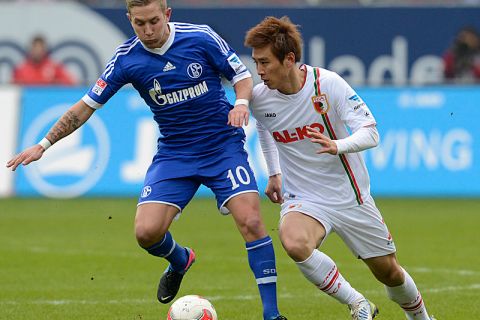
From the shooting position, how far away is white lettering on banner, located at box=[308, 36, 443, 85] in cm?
2230

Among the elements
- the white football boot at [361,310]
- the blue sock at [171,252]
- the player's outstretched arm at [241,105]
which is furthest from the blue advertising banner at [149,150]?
the white football boot at [361,310]

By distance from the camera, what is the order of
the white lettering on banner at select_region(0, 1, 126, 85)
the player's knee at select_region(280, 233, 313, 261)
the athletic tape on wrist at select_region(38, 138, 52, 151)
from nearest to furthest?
the player's knee at select_region(280, 233, 313, 261)
the athletic tape on wrist at select_region(38, 138, 52, 151)
the white lettering on banner at select_region(0, 1, 126, 85)

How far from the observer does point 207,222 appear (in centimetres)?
1579

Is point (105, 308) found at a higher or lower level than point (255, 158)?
higher

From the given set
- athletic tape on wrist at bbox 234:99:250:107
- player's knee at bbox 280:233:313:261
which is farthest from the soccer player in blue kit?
player's knee at bbox 280:233:313:261

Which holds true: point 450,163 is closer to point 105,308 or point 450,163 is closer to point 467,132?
point 467,132

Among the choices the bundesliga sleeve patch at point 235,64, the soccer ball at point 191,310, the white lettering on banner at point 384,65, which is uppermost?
the bundesliga sleeve patch at point 235,64

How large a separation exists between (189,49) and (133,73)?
0.44m

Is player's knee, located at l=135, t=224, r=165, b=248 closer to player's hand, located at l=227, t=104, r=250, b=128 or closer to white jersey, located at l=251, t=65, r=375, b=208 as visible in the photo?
white jersey, located at l=251, t=65, r=375, b=208

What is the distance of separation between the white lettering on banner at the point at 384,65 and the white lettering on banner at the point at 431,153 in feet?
15.3

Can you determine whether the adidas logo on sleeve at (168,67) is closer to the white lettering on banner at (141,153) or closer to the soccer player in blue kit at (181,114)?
the soccer player in blue kit at (181,114)

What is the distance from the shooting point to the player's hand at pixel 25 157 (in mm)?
8039

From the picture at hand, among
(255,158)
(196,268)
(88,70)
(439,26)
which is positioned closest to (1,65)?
(88,70)

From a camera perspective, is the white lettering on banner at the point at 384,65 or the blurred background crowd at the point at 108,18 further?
the white lettering on banner at the point at 384,65
